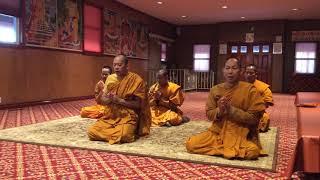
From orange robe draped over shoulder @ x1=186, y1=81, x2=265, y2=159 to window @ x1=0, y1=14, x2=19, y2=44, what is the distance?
543 cm

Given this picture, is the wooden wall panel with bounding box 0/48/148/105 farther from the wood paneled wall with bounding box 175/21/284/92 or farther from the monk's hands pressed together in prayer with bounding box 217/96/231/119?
the wood paneled wall with bounding box 175/21/284/92

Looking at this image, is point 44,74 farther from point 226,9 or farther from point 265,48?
point 265,48

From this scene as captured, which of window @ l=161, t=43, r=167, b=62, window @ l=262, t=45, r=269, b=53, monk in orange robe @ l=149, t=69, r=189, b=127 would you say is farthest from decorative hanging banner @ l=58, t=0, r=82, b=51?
window @ l=262, t=45, r=269, b=53

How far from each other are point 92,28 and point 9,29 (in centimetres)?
320

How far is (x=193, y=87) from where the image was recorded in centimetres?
1653

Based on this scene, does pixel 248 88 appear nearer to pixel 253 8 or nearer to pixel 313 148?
pixel 313 148

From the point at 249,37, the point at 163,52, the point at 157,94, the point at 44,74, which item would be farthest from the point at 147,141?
the point at 249,37

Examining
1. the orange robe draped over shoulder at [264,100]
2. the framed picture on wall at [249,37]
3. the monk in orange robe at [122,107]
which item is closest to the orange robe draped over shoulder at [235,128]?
the monk in orange robe at [122,107]

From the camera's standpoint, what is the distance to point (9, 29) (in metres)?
7.78

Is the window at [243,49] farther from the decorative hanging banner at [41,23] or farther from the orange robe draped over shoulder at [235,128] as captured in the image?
the orange robe draped over shoulder at [235,128]

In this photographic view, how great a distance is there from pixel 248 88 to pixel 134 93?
4.76ft

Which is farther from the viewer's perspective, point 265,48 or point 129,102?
point 265,48

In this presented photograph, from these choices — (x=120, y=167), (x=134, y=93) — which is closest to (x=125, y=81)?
(x=134, y=93)

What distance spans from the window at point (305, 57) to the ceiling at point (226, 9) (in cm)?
125
